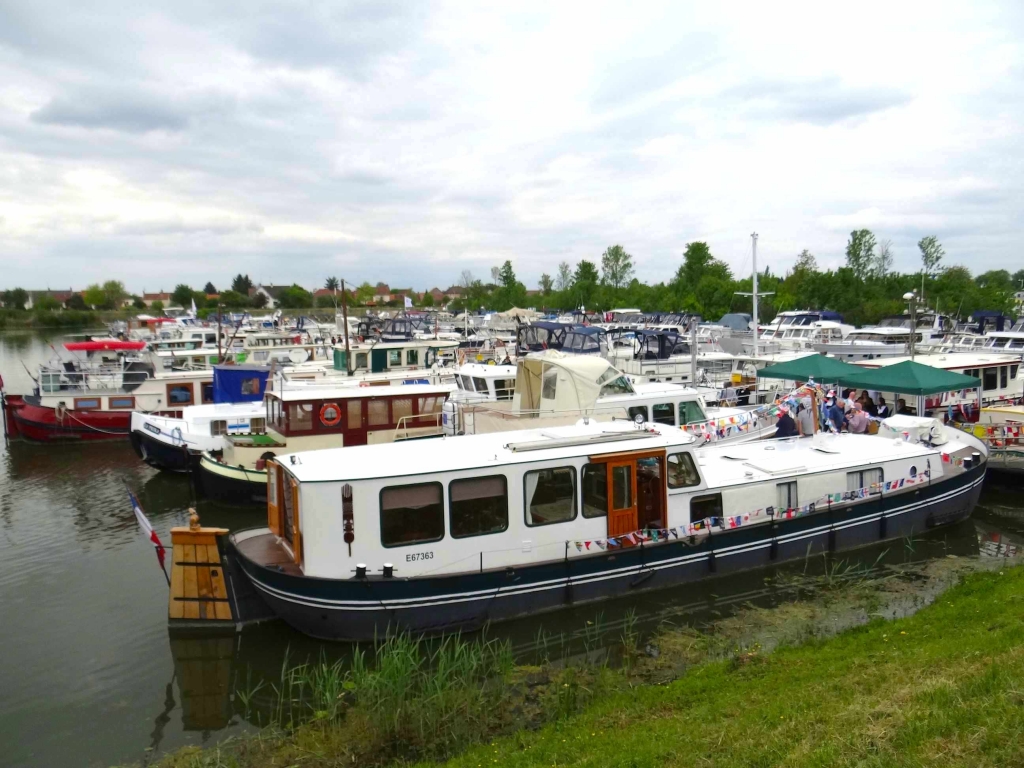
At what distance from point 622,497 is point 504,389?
9795 millimetres

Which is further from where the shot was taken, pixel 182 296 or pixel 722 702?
pixel 182 296

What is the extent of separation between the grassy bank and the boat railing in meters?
9.18

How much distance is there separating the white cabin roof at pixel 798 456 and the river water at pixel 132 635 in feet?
5.77

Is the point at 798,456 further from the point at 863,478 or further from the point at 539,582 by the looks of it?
the point at 539,582

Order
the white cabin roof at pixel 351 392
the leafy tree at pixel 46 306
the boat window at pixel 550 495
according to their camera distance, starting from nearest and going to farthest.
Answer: the boat window at pixel 550 495 < the white cabin roof at pixel 351 392 < the leafy tree at pixel 46 306

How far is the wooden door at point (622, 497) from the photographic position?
12.0m

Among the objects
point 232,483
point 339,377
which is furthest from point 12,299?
point 232,483

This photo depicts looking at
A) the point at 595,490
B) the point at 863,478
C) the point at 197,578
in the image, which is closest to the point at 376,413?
the point at 197,578

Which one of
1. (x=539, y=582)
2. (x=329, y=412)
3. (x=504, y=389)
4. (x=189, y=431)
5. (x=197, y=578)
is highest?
(x=504, y=389)

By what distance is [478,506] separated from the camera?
11.4 m

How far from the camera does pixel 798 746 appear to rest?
6.06m

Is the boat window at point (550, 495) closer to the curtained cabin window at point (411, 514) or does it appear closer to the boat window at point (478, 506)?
A: the boat window at point (478, 506)

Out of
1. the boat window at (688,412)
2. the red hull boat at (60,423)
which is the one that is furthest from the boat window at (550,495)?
the red hull boat at (60,423)

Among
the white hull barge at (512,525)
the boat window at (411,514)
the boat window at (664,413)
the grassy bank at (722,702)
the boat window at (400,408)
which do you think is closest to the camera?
the grassy bank at (722,702)
